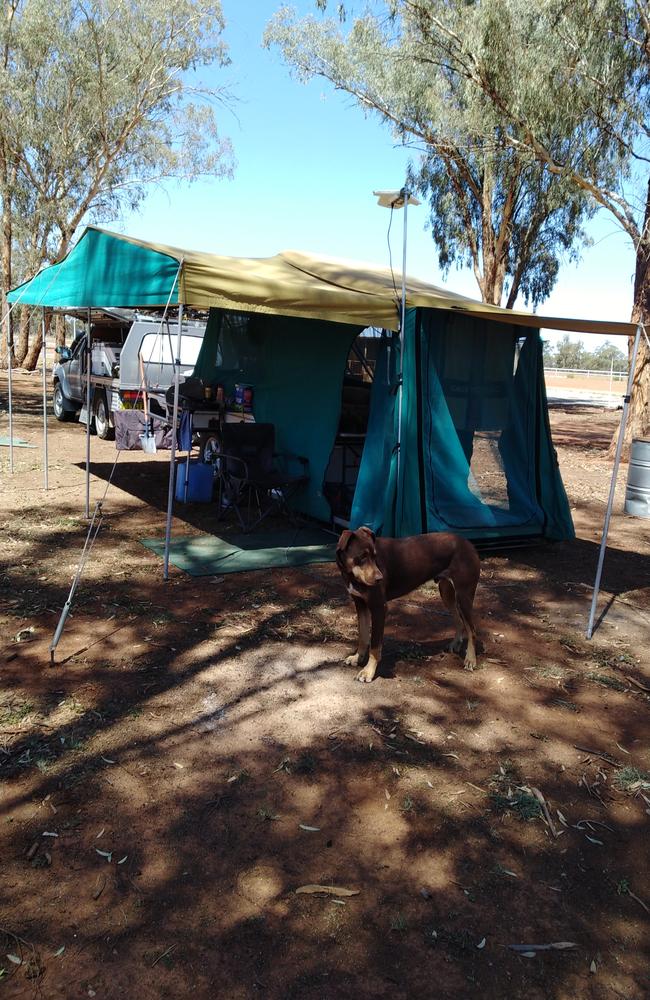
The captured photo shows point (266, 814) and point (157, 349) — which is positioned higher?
point (157, 349)

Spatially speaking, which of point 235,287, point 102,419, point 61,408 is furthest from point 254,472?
point 61,408

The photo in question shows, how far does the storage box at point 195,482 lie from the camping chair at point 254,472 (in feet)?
1.63

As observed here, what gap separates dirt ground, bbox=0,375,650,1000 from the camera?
2387mm

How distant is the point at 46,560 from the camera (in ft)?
20.4

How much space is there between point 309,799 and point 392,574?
134 cm

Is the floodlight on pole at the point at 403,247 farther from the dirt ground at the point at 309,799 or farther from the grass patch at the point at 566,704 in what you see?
the grass patch at the point at 566,704

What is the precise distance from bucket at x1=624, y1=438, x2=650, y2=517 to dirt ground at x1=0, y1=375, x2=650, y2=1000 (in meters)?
3.75

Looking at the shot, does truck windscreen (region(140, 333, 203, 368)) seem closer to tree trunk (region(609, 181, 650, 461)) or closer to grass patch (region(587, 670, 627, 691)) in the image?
tree trunk (region(609, 181, 650, 461))

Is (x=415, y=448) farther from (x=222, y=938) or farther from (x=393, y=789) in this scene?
(x=222, y=938)

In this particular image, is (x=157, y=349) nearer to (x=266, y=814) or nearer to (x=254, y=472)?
(x=254, y=472)

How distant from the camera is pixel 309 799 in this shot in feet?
10.5

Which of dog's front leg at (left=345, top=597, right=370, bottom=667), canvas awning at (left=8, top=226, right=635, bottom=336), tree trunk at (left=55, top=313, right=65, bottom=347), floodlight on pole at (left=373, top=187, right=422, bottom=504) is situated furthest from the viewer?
tree trunk at (left=55, top=313, right=65, bottom=347)

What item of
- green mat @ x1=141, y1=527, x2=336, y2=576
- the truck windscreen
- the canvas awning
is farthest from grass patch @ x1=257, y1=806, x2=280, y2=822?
the truck windscreen

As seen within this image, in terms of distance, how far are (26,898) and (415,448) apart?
5030mm
